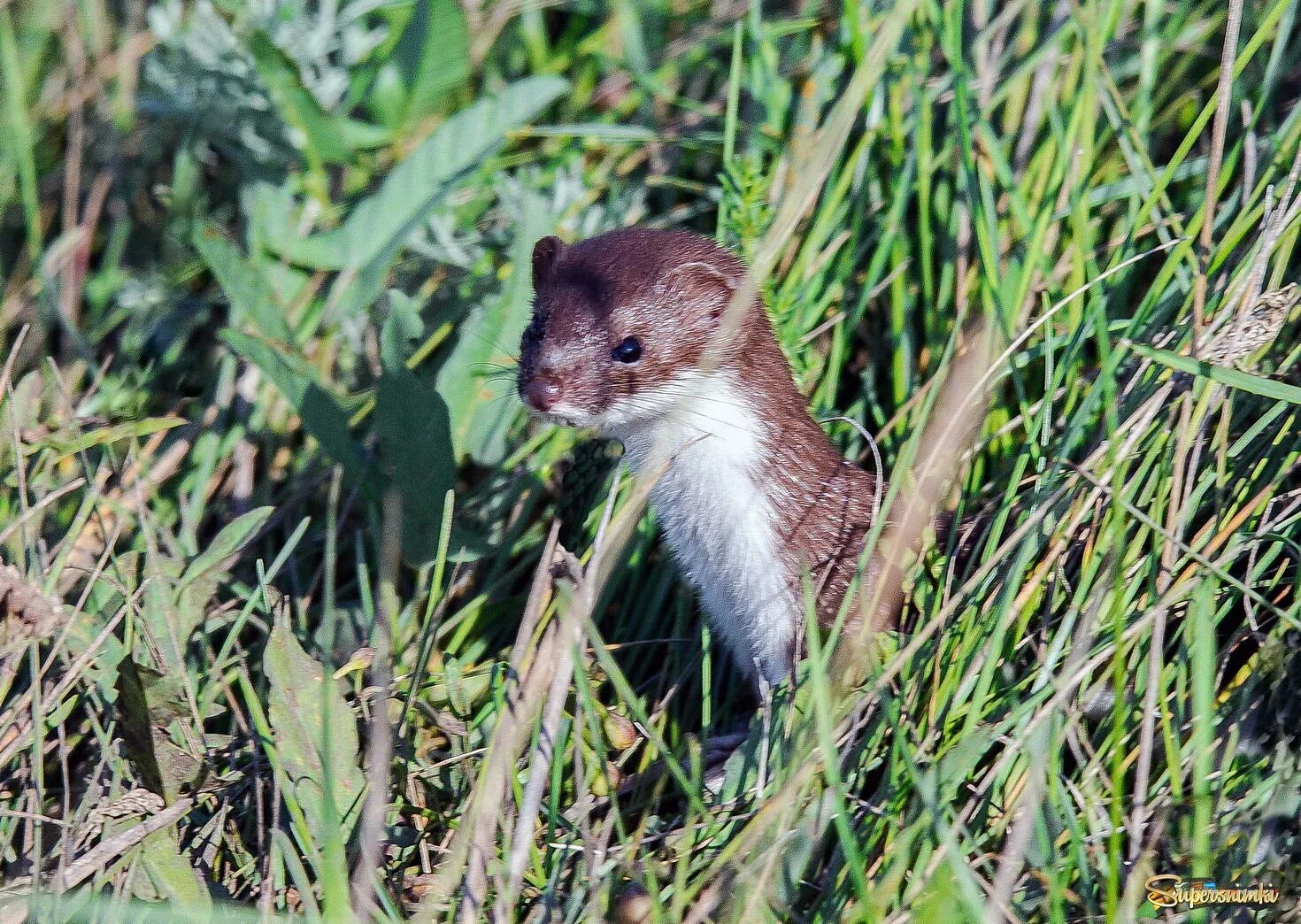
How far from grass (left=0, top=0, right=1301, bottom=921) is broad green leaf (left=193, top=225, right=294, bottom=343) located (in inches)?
0.5

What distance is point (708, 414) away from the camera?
256 centimetres

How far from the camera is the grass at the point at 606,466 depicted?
2.12 meters

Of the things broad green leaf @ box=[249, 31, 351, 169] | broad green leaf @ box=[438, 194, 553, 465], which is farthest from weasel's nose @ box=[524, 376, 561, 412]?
broad green leaf @ box=[249, 31, 351, 169]

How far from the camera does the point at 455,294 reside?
3641 millimetres

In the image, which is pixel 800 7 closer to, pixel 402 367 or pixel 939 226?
pixel 939 226

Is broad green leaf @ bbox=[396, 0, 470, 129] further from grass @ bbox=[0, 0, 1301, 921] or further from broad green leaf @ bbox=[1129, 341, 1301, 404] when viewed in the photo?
broad green leaf @ bbox=[1129, 341, 1301, 404]

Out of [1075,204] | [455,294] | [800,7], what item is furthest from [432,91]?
[1075,204]

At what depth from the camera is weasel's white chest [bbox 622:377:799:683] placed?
255cm

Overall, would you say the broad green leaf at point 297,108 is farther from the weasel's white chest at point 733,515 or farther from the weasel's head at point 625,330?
the weasel's white chest at point 733,515

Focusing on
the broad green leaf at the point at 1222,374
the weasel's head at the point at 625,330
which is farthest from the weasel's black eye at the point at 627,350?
the broad green leaf at the point at 1222,374

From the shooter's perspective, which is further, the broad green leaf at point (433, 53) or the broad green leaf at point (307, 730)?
the broad green leaf at point (433, 53)

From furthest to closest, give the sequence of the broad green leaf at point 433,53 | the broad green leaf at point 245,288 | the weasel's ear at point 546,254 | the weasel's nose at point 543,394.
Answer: the broad green leaf at point 433,53 < the broad green leaf at point 245,288 < the weasel's ear at point 546,254 < the weasel's nose at point 543,394

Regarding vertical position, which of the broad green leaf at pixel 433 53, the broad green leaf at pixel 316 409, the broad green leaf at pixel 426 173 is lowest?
the broad green leaf at pixel 316 409

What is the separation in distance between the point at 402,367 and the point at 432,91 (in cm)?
135
